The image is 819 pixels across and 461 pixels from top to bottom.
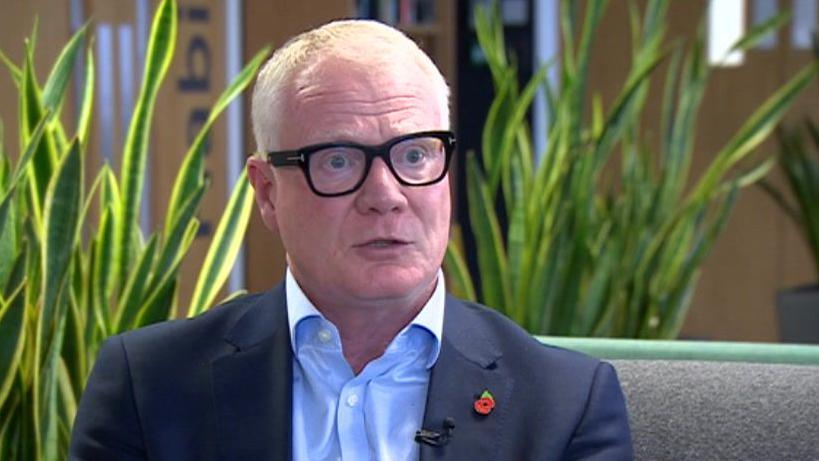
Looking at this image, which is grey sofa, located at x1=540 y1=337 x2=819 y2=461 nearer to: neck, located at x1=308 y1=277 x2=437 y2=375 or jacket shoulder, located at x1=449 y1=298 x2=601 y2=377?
jacket shoulder, located at x1=449 y1=298 x2=601 y2=377

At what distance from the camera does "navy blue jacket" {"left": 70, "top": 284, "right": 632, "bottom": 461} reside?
141 centimetres

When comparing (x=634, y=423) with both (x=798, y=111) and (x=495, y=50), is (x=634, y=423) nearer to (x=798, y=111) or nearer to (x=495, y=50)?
(x=495, y=50)

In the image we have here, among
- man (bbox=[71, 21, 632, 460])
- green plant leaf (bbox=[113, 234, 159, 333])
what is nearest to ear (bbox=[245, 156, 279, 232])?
man (bbox=[71, 21, 632, 460])

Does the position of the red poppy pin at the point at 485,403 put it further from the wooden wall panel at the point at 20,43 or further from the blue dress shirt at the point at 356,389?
the wooden wall panel at the point at 20,43

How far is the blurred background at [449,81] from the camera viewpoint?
3834 millimetres

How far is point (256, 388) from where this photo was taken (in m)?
1.44

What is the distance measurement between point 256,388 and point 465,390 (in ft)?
0.67

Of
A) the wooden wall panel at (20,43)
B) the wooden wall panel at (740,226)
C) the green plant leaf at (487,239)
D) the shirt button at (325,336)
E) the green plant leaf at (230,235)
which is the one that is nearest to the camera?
the shirt button at (325,336)

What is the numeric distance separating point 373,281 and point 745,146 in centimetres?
166

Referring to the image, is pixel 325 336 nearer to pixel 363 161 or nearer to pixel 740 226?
pixel 363 161

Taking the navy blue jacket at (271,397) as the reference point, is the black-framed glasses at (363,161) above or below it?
above

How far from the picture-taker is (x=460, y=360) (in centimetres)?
145

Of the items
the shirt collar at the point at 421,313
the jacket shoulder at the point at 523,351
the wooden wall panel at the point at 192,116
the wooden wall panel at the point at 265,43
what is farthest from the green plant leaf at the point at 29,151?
the wooden wall panel at the point at 265,43

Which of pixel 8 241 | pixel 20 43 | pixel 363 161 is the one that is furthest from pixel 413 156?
pixel 20 43
